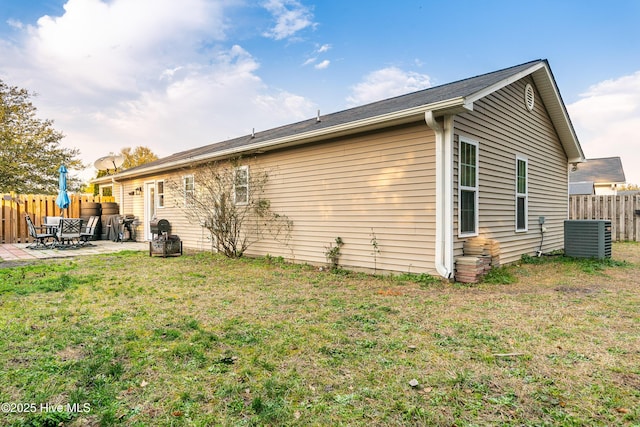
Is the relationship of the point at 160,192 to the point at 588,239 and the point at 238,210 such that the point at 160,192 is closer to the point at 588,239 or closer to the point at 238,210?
the point at 238,210

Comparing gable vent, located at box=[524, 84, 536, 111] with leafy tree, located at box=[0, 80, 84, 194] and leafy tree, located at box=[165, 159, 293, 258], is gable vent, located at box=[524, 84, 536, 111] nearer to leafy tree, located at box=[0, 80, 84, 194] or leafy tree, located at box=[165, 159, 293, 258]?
leafy tree, located at box=[165, 159, 293, 258]

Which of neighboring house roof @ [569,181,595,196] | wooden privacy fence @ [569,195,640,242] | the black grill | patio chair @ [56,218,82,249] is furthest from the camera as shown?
neighboring house roof @ [569,181,595,196]

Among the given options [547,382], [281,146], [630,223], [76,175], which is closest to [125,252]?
[281,146]

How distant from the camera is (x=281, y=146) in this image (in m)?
7.86

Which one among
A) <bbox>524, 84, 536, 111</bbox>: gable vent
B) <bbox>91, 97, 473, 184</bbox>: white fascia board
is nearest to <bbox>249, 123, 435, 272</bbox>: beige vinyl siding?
<bbox>91, 97, 473, 184</bbox>: white fascia board

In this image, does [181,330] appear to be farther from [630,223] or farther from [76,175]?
[76,175]

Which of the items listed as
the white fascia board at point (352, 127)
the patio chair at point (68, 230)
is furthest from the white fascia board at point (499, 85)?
the patio chair at point (68, 230)

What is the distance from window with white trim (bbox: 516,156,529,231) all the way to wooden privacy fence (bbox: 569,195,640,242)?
6.74 metres

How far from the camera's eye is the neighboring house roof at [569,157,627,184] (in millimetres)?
24016

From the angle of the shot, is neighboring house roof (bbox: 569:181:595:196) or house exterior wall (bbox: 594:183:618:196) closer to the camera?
neighboring house roof (bbox: 569:181:595:196)

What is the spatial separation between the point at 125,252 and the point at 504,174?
9580 mm

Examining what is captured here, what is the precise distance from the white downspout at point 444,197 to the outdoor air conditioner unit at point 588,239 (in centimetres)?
454

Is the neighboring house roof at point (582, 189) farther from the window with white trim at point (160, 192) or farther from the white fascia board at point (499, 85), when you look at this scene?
the window with white trim at point (160, 192)

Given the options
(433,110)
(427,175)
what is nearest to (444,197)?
(427,175)
